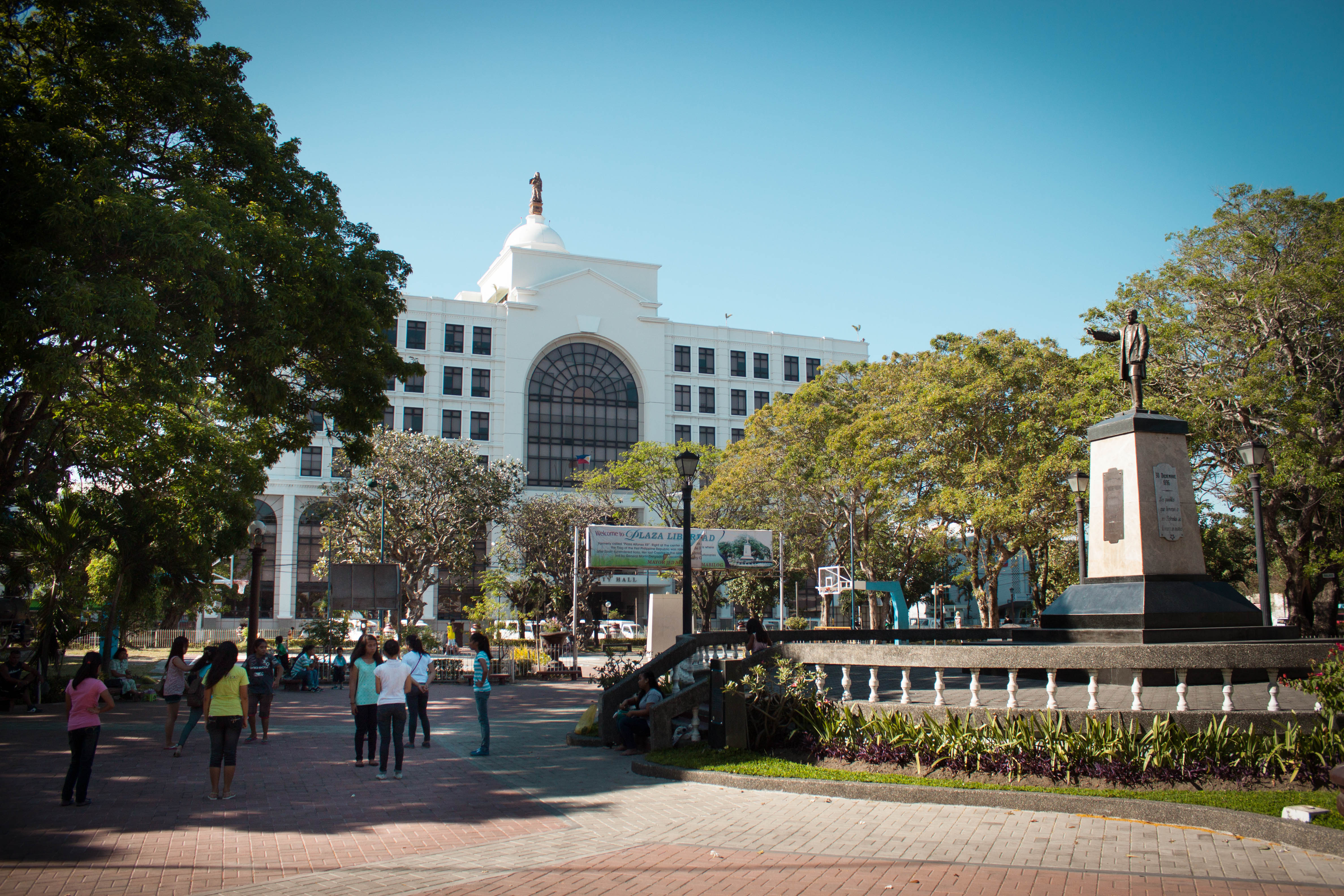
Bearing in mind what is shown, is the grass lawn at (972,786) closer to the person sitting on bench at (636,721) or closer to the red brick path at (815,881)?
the person sitting on bench at (636,721)

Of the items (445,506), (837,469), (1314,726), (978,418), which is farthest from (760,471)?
(1314,726)

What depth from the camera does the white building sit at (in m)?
60.6

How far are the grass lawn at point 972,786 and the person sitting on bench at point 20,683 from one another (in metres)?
15.5

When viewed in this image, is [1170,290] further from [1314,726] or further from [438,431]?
[438,431]

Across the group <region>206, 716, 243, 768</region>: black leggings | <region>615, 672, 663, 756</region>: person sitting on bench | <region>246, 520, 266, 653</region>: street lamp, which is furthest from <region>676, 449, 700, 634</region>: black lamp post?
<region>246, 520, 266, 653</region>: street lamp

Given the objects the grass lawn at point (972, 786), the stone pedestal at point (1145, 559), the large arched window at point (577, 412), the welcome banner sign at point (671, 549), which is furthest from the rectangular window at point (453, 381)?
the grass lawn at point (972, 786)

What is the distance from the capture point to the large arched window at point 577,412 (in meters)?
63.2

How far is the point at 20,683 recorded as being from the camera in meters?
19.6

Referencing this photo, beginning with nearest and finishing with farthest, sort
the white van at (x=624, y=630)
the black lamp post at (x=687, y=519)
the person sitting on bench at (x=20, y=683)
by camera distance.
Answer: the black lamp post at (x=687, y=519), the person sitting on bench at (x=20, y=683), the white van at (x=624, y=630)

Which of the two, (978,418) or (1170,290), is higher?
(1170,290)

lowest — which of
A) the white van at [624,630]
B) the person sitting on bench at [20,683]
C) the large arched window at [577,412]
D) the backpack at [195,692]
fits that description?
the white van at [624,630]

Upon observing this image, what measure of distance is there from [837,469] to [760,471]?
3.82 metres

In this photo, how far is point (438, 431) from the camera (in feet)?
201

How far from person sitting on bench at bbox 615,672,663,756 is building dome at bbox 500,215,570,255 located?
56673 millimetres
